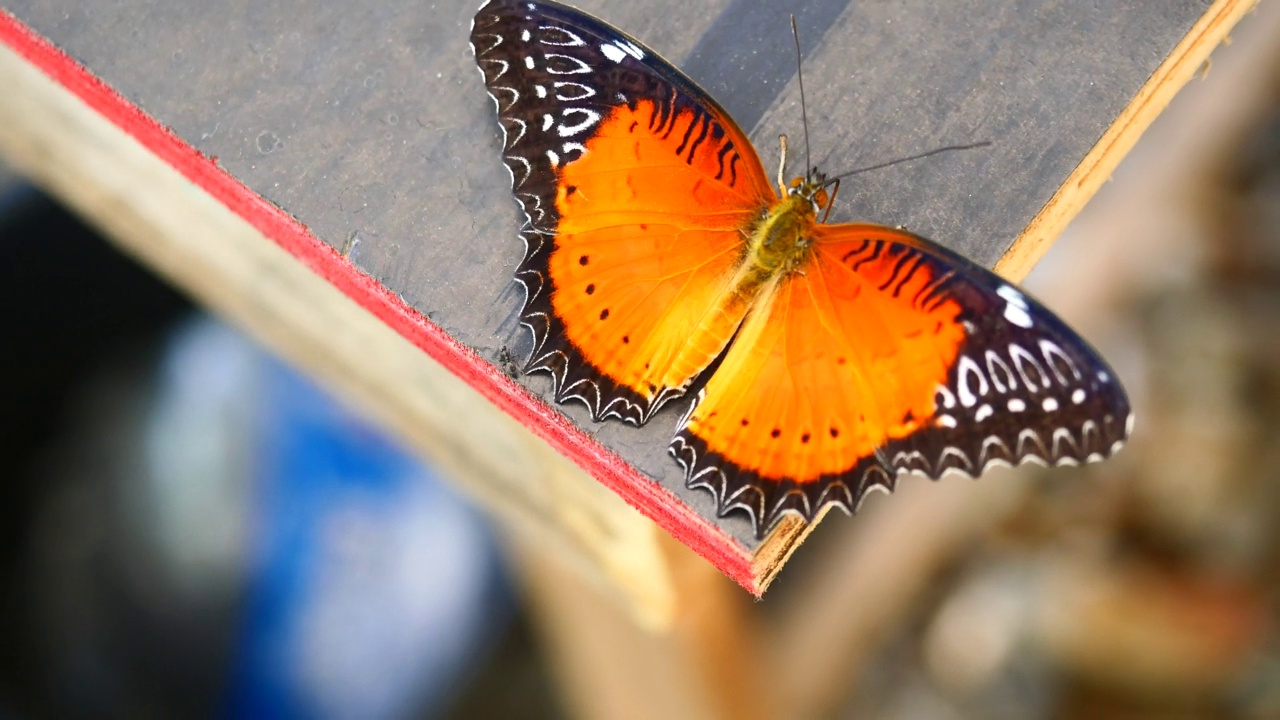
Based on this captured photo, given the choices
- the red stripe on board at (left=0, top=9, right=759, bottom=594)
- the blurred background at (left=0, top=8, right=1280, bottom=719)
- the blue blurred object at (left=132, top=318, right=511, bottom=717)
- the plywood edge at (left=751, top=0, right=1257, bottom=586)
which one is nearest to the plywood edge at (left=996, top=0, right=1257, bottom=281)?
the plywood edge at (left=751, top=0, right=1257, bottom=586)

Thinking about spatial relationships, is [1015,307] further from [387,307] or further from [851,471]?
[387,307]

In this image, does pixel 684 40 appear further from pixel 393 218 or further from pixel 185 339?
Result: pixel 185 339

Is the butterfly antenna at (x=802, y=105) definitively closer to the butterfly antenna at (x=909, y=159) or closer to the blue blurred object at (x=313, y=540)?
the butterfly antenna at (x=909, y=159)

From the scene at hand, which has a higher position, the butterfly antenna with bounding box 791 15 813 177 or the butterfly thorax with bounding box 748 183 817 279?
the butterfly antenna with bounding box 791 15 813 177

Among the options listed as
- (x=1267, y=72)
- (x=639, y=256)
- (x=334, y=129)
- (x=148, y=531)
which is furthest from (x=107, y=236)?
(x=1267, y=72)

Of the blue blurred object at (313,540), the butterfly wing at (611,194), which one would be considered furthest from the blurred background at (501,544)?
the butterfly wing at (611,194)

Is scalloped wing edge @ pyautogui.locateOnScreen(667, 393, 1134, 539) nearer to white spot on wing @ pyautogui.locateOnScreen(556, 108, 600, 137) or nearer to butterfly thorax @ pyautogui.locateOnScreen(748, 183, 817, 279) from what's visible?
butterfly thorax @ pyautogui.locateOnScreen(748, 183, 817, 279)

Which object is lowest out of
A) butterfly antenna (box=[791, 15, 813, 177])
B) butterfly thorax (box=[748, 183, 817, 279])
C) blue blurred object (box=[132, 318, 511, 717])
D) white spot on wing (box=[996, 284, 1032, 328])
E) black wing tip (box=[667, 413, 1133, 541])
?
blue blurred object (box=[132, 318, 511, 717])
